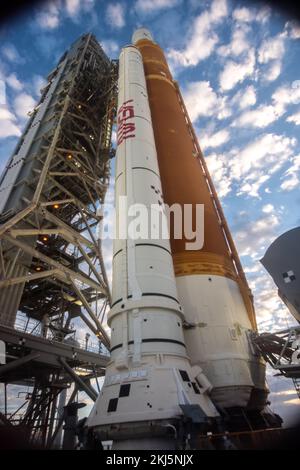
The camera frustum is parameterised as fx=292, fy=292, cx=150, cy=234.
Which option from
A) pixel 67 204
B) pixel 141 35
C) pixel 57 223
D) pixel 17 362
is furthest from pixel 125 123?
pixel 141 35

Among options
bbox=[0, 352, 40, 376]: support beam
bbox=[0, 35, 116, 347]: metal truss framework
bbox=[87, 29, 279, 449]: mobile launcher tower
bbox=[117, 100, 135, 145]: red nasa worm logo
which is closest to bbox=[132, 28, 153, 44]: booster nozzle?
bbox=[0, 35, 116, 347]: metal truss framework

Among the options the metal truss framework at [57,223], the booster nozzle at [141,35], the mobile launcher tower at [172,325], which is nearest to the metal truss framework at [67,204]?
the metal truss framework at [57,223]

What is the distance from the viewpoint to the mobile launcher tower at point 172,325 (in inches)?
219

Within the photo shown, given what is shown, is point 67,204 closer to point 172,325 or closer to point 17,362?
point 17,362

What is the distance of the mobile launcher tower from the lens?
18.2 ft

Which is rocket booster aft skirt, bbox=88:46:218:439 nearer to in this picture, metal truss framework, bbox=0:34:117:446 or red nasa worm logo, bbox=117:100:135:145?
red nasa worm logo, bbox=117:100:135:145

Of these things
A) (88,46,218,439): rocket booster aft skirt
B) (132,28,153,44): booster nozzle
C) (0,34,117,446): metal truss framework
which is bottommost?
(88,46,218,439): rocket booster aft skirt

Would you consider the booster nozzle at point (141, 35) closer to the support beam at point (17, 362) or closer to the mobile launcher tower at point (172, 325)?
the mobile launcher tower at point (172, 325)

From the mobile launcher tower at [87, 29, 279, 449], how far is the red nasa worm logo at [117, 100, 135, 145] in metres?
0.05

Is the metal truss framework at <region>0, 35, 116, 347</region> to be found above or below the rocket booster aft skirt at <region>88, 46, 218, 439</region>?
above

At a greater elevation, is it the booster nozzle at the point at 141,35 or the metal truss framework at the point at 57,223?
the booster nozzle at the point at 141,35

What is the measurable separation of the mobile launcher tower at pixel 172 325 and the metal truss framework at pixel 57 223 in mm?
4928

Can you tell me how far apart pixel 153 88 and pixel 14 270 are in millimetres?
12154

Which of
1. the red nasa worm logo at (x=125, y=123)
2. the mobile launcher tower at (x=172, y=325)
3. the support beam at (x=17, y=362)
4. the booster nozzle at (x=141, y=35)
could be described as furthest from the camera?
the booster nozzle at (x=141, y=35)
